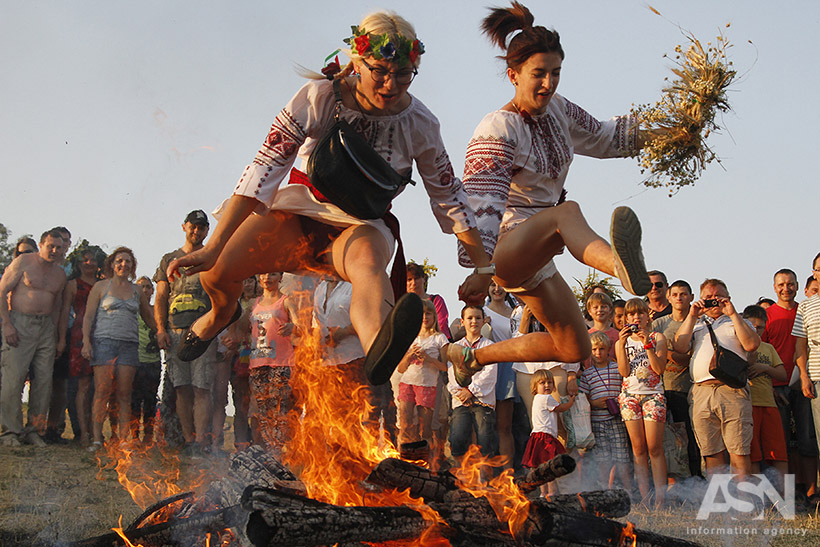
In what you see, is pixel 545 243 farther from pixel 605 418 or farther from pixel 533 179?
pixel 605 418

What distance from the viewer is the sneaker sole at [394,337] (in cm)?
378

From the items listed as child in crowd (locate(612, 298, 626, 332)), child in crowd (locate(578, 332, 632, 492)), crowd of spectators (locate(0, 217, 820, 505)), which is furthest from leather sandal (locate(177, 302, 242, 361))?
child in crowd (locate(612, 298, 626, 332))

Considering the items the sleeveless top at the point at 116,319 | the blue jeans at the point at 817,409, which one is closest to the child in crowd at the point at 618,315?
the blue jeans at the point at 817,409

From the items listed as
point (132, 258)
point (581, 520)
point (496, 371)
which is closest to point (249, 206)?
point (581, 520)

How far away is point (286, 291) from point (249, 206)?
348 cm

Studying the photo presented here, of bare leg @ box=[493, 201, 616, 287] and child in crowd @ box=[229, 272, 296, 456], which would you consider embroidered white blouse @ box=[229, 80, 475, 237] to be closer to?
bare leg @ box=[493, 201, 616, 287]

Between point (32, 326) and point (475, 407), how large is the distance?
451 cm

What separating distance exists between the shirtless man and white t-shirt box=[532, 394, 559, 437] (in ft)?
15.5

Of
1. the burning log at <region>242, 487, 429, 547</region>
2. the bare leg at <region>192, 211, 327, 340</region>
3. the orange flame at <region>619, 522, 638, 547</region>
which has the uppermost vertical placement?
the bare leg at <region>192, 211, 327, 340</region>

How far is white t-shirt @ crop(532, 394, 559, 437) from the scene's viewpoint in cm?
716

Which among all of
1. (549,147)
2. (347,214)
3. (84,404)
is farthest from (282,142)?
(84,404)

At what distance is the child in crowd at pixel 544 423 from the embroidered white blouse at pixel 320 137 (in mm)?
2913

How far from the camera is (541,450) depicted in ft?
23.0

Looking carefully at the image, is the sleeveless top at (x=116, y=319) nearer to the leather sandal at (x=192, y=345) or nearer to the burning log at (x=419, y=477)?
the leather sandal at (x=192, y=345)
